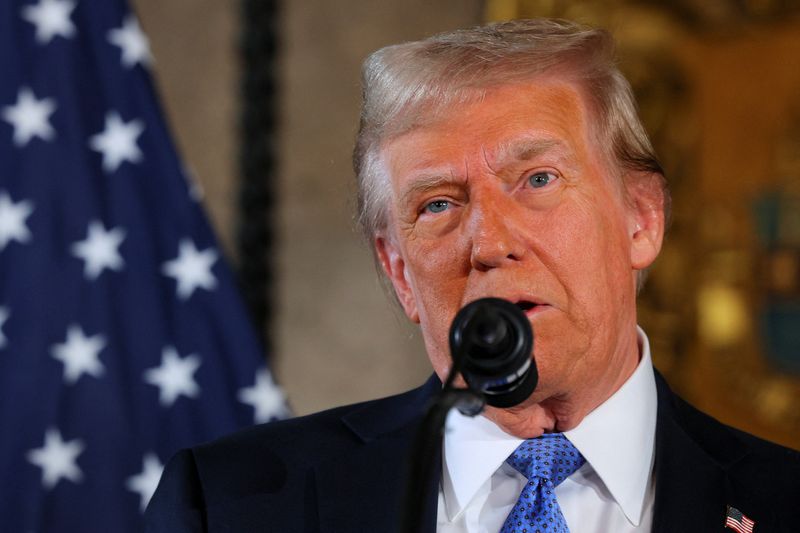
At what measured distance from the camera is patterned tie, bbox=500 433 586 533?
7.25 feet

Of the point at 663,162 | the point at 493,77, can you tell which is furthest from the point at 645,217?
the point at 663,162

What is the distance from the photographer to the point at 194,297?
Answer: 3.34m

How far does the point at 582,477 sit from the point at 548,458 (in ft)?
0.28

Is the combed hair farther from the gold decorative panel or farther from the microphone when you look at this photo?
the gold decorative panel

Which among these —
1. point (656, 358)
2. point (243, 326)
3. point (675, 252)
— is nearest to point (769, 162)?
point (675, 252)

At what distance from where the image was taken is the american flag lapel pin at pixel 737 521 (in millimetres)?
2256

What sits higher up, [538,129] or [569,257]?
[538,129]

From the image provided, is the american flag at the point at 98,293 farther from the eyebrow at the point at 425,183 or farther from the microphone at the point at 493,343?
the microphone at the point at 493,343

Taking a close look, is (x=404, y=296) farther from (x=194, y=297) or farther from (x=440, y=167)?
(x=194, y=297)

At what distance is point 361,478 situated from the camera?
238 cm

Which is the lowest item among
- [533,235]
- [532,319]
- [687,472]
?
[687,472]

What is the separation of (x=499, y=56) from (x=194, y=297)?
135 cm

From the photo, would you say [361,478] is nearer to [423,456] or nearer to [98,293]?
[423,456]

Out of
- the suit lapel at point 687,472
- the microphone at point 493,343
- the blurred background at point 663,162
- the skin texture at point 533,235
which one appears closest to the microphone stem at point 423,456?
the microphone at point 493,343
